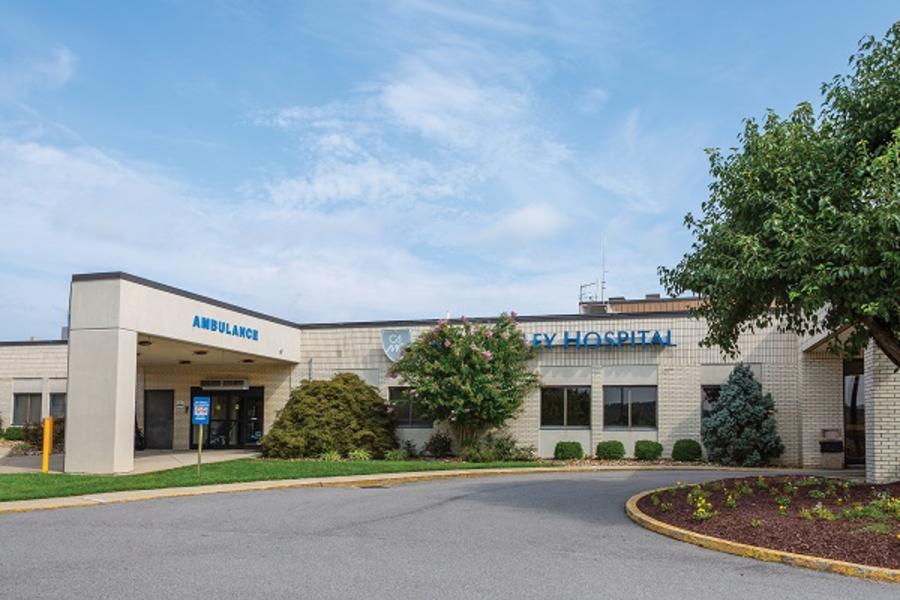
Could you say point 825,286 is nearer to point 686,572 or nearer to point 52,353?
point 686,572

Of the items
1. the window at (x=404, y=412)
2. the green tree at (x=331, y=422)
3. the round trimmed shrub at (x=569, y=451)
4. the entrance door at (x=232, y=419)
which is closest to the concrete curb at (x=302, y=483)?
the round trimmed shrub at (x=569, y=451)

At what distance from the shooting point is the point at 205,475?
21.8 meters

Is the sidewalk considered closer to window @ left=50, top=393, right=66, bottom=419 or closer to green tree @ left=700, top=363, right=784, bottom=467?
window @ left=50, top=393, right=66, bottom=419

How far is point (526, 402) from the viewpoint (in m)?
30.1

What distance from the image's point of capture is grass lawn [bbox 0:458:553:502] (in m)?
17.9

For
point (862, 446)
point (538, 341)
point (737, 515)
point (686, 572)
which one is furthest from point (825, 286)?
point (538, 341)

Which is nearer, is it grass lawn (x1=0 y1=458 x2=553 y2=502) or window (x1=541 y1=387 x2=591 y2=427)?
grass lawn (x1=0 y1=458 x2=553 y2=502)

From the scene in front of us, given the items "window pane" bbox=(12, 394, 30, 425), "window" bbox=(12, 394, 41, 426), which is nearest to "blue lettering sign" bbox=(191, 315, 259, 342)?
"window" bbox=(12, 394, 41, 426)

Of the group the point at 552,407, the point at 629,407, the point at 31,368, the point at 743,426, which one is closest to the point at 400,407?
the point at 552,407

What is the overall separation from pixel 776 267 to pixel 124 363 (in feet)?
51.9

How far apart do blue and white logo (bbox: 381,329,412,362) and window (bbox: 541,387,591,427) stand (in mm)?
5076

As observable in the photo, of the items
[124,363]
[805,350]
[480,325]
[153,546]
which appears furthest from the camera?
[480,325]

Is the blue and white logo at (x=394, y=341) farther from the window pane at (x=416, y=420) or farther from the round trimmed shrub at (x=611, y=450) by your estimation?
the round trimmed shrub at (x=611, y=450)

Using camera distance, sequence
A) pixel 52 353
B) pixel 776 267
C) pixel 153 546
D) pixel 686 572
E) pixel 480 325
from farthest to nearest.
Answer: pixel 52 353 < pixel 480 325 < pixel 776 267 < pixel 153 546 < pixel 686 572
